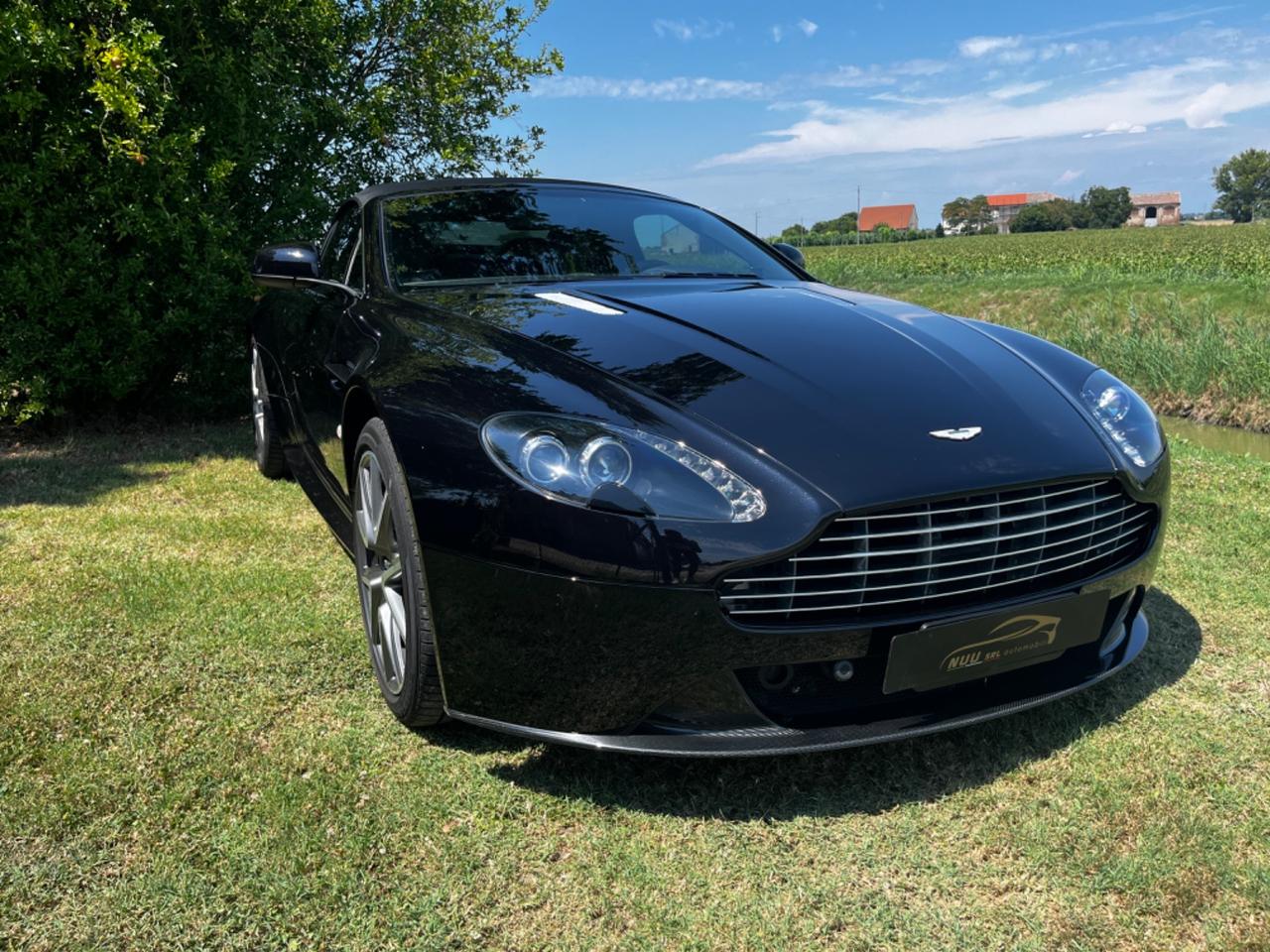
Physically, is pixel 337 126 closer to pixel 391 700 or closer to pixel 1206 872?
pixel 391 700

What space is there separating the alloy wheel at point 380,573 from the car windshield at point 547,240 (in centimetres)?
78

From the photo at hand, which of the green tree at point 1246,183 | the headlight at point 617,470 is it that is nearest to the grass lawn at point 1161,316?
the headlight at point 617,470

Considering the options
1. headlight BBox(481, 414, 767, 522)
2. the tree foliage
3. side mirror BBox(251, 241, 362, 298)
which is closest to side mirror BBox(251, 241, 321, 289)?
side mirror BBox(251, 241, 362, 298)

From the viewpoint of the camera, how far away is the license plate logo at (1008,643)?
2.00 metres

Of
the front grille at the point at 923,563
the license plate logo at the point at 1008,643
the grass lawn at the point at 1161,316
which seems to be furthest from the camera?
the grass lawn at the point at 1161,316

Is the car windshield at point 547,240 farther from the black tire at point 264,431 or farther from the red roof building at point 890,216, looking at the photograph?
the red roof building at point 890,216

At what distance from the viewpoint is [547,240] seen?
334cm

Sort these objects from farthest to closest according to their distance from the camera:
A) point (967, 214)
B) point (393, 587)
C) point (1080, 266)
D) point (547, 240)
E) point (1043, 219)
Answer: point (967, 214) < point (1043, 219) < point (1080, 266) < point (547, 240) < point (393, 587)

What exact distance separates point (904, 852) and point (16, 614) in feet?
8.83

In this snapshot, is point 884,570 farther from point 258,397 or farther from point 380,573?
point 258,397

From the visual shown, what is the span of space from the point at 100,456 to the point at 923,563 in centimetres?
501

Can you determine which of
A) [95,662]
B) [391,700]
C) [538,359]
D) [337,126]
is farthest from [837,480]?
[337,126]

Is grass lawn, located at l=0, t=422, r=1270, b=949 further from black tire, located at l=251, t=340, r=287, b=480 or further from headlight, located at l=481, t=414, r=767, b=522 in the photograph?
black tire, located at l=251, t=340, r=287, b=480

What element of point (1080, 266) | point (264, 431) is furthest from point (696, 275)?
point (1080, 266)
